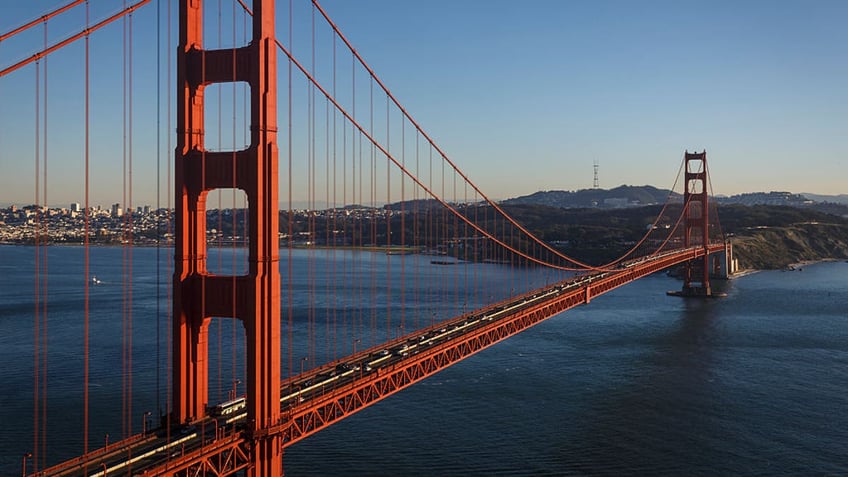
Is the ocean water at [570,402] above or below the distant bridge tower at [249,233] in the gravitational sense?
below

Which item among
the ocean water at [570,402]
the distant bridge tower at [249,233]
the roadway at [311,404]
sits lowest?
the ocean water at [570,402]

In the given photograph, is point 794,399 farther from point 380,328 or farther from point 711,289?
point 711,289

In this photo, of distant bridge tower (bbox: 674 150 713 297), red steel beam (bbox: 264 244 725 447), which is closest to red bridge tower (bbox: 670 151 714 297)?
distant bridge tower (bbox: 674 150 713 297)

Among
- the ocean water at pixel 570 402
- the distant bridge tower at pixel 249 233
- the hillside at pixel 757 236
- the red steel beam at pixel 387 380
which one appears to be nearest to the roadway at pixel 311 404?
the red steel beam at pixel 387 380

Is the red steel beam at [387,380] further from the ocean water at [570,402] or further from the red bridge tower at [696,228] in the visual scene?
the red bridge tower at [696,228]

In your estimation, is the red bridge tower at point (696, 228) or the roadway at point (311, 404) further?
the red bridge tower at point (696, 228)

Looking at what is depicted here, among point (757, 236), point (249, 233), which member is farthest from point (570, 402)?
point (757, 236)
